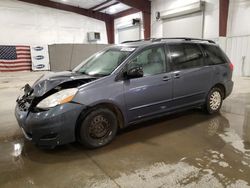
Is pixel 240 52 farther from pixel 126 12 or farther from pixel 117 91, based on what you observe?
pixel 117 91

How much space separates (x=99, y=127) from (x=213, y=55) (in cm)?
263

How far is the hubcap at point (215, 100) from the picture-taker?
13.6 ft

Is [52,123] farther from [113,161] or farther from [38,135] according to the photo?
[113,161]

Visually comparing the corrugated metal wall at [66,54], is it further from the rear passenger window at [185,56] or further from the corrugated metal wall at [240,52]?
the rear passenger window at [185,56]

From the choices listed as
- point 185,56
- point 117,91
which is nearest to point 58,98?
point 117,91

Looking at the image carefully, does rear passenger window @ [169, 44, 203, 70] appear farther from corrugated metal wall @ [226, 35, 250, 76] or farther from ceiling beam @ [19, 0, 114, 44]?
ceiling beam @ [19, 0, 114, 44]

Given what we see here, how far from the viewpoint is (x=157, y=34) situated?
1430cm

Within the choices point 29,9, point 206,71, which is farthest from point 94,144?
point 29,9

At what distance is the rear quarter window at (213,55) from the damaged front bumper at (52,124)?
2607 mm

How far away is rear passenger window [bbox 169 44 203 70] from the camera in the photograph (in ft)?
11.4

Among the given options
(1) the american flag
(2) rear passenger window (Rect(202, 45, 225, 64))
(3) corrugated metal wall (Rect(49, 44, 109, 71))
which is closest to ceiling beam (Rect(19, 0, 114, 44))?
(1) the american flag

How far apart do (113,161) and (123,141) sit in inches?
23.2

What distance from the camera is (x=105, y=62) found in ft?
11.1

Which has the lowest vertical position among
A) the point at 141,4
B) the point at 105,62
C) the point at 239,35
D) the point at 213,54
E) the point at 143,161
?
the point at 143,161
